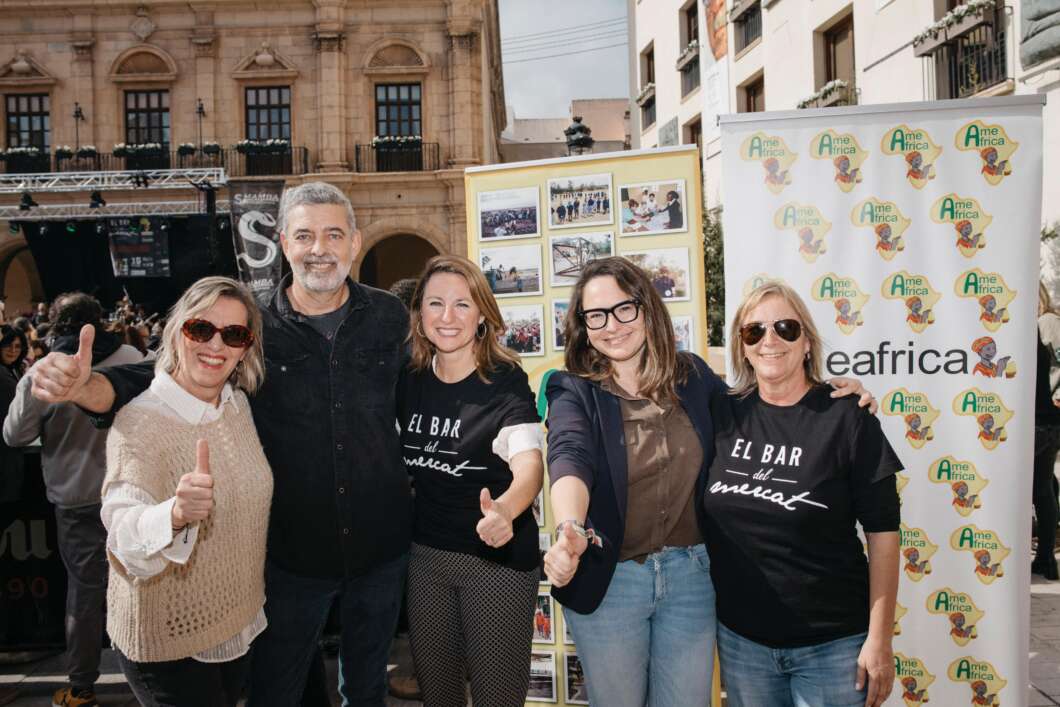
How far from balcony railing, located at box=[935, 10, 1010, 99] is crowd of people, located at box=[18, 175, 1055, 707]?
7.85 meters

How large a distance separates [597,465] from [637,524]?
217 mm

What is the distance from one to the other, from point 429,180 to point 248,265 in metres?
8.27

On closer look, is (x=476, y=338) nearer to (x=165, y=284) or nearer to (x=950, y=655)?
(x=950, y=655)

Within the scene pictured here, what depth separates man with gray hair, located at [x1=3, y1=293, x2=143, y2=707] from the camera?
3.49 m

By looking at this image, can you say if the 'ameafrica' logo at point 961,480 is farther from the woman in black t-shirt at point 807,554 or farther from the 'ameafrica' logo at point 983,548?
the woman in black t-shirt at point 807,554

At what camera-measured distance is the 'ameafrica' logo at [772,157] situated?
314cm

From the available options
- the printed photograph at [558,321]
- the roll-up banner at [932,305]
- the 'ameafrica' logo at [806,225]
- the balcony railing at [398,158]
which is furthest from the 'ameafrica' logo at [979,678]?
the balcony railing at [398,158]

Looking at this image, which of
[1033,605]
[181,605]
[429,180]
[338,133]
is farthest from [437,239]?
[181,605]

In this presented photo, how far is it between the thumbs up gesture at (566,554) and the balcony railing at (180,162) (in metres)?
19.8

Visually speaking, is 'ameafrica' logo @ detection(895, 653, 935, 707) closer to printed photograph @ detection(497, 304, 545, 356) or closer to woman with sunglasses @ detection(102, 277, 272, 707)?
printed photograph @ detection(497, 304, 545, 356)

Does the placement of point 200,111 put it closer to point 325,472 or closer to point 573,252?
point 573,252

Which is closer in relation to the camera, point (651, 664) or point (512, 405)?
point (651, 664)

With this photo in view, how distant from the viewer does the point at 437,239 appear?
20.2m

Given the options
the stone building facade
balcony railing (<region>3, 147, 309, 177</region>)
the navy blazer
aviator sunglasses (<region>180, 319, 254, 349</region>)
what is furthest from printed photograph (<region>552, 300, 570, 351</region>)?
balcony railing (<region>3, 147, 309, 177</region>)
